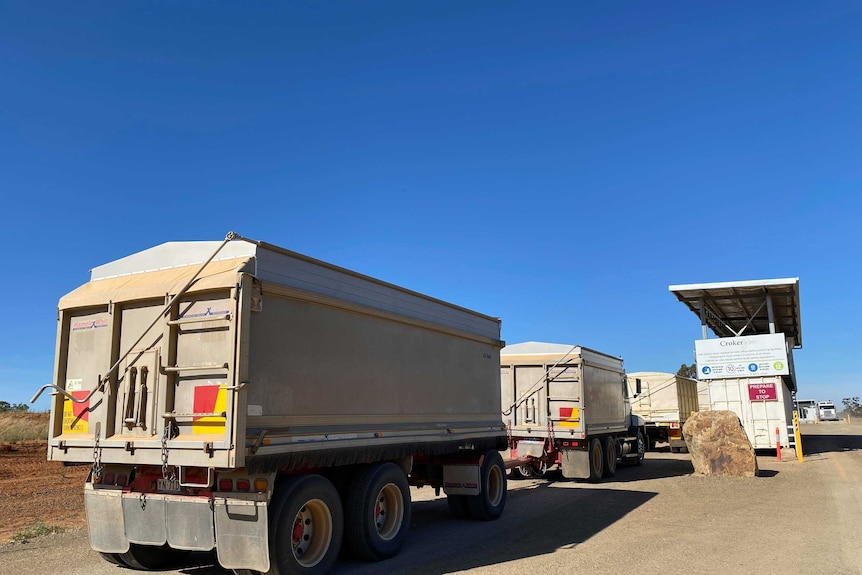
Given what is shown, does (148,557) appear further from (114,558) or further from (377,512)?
(377,512)

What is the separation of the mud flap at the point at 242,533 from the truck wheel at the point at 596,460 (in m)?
11.1

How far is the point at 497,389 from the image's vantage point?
11805 mm

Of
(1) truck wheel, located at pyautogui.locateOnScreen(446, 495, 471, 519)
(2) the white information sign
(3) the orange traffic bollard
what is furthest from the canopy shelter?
(1) truck wheel, located at pyautogui.locateOnScreen(446, 495, 471, 519)

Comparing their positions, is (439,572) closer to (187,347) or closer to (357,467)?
(357,467)

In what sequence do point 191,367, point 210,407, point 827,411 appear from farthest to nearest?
point 827,411
point 191,367
point 210,407

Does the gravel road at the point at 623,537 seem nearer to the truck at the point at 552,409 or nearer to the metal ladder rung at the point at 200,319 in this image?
the truck at the point at 552,409

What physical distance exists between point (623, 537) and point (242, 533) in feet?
17.6

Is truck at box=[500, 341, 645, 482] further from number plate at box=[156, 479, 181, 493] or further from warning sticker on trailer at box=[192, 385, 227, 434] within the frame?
warning sticker on trailer at box=[192, 385, 227, 434]

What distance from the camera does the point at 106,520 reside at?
675cm

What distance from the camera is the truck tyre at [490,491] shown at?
406 inches

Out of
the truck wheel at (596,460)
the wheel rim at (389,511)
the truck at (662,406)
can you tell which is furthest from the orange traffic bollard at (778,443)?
the wheel rim at (389,511)

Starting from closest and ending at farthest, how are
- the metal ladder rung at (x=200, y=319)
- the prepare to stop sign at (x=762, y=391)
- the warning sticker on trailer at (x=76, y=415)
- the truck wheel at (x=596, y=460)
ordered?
the metal ladder rung at (x=200, y=319), the warning sticker on trailer at (x=76, y=415), the truck wheel at (x=596, y=460), the prepare to stop sign at (x=762, y=391)

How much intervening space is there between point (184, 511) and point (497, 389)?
6.64m

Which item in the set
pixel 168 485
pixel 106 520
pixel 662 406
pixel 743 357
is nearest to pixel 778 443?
pixel 743 357
